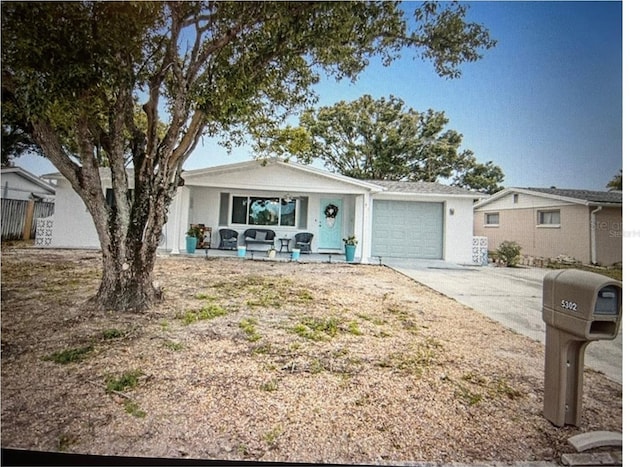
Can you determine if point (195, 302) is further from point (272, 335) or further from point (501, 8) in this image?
point (501, 8)

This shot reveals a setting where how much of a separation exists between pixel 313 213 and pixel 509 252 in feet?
7.04

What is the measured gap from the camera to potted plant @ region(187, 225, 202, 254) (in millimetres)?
3121

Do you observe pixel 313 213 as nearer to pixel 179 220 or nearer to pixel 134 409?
pixel 179 220

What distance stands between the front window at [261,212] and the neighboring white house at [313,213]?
0.01m

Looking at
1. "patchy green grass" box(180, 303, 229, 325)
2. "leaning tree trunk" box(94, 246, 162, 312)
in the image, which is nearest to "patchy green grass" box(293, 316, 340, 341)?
"patchy green grass" box(180, 303, 229, 325)

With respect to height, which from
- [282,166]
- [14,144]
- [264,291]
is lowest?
[264,291]

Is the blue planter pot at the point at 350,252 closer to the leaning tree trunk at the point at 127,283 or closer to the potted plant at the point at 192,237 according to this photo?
the potted plant at the point at 192,237

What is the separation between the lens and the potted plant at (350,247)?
3.41 meters

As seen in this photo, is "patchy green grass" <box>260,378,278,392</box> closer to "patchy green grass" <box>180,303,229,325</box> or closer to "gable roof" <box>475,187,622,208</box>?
"patchy green grass" <box>180,303,229,325</box>

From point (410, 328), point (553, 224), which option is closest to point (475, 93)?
point (553, 224)

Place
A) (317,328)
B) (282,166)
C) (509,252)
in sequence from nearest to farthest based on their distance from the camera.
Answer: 1. (317,328)
2. (509,252)
3. (282,166)

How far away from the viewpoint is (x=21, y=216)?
2818 millimetres

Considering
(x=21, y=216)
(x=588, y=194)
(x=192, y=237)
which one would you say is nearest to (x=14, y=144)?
(x=21, y=216)

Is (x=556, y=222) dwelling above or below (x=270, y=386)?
above
